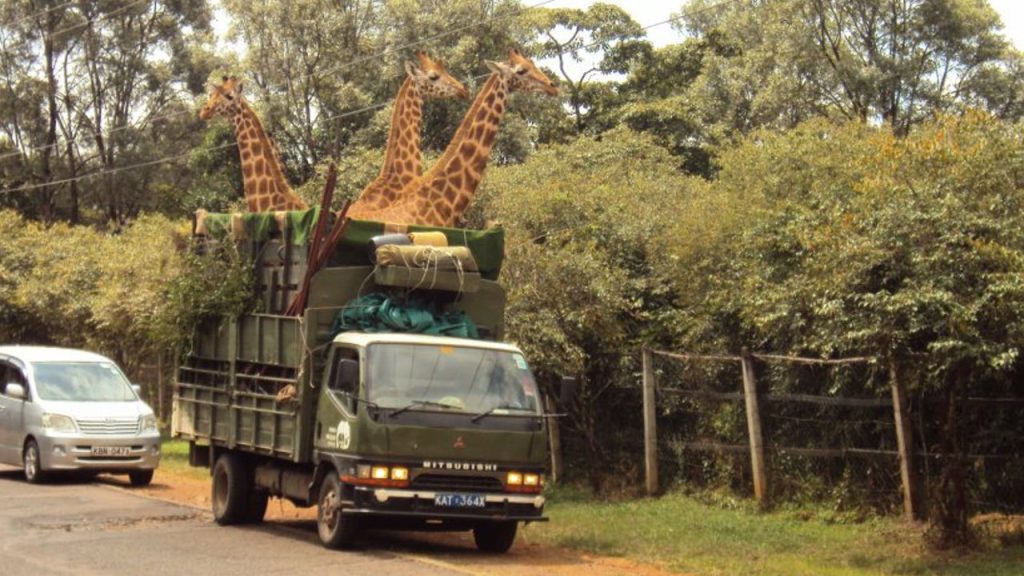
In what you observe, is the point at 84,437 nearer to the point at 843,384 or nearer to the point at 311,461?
the point at 311,461

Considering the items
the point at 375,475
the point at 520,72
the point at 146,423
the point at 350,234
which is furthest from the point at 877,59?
the point at 375,475

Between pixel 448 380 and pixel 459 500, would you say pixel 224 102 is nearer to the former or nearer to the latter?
pixel 448 380

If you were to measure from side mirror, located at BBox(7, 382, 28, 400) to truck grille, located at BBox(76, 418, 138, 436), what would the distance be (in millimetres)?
1117

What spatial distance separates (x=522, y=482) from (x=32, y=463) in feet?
30.1

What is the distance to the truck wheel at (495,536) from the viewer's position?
40.1ft

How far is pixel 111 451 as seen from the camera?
1780cm

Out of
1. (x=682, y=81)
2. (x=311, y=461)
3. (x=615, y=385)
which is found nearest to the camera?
(x=311, y=461)

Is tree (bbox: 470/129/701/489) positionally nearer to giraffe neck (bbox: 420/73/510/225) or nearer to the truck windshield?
giraffe neck (bbox: 420/73/510/225)

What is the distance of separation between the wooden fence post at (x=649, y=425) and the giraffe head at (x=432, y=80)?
4.97 m

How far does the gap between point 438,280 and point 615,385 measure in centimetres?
521

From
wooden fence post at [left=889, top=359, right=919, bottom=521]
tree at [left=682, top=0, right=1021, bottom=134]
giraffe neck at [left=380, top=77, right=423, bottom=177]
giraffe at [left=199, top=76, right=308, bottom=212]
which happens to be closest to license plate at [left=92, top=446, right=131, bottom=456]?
giraffe at [left=199, top=76, right=308, bottom=212]

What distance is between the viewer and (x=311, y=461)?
1227cm

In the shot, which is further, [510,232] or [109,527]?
[510,232]

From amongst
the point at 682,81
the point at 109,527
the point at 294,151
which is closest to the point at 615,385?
the point at 109,527
